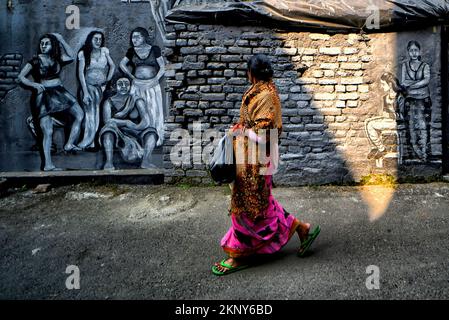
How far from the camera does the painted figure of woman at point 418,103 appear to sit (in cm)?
443

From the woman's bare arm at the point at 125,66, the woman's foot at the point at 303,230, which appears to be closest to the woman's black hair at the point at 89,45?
the woman's bare arm at the point at 125,66

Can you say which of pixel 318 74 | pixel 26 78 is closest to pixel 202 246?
pixel 318 74

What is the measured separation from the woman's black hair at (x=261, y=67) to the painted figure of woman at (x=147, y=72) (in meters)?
3.68

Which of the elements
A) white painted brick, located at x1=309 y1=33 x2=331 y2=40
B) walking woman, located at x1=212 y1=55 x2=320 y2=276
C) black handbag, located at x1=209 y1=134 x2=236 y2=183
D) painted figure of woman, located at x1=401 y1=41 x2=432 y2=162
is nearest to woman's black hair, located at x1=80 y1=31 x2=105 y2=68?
white painted brick, located at x1=309 y1=33 x2=331 y2=40

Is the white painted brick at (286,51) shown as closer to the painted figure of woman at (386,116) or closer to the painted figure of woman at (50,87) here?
the painted figure of woman at (386,116)

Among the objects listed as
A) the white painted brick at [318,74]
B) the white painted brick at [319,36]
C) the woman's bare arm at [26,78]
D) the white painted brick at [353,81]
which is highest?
the white painted brick at [319,36]

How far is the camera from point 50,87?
221 inches

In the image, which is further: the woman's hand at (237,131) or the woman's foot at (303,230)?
the woman's foot at (303,230)

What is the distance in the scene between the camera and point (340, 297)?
202 cm

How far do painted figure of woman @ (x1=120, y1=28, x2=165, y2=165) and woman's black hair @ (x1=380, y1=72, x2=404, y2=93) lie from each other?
3764 mm

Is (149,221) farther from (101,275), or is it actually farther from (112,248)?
(101,275)

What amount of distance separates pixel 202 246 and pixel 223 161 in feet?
3.31

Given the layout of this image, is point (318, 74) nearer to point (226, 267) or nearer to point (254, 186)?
point (254, 186)

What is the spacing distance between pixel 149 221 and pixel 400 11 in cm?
439
